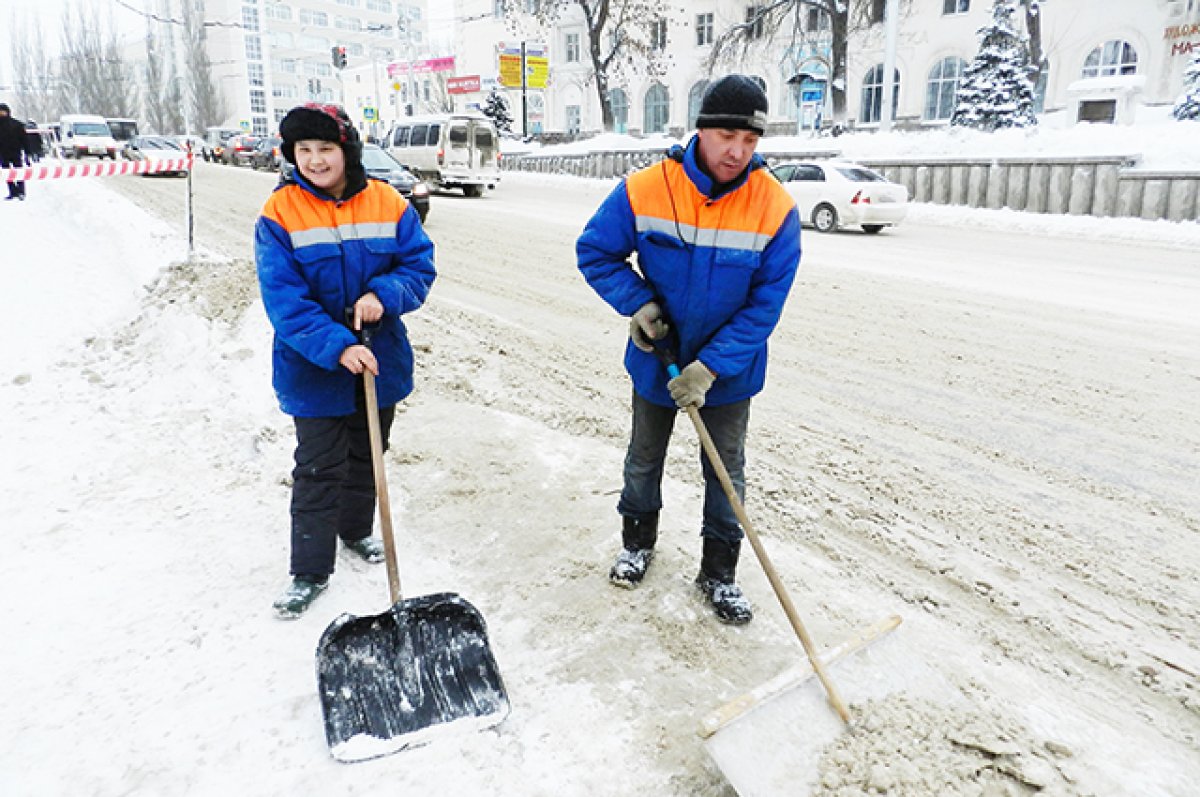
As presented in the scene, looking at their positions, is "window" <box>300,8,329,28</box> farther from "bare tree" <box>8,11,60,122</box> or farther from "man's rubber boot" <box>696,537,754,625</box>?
"man's rubber boot" <box>696,537,754,625</box>

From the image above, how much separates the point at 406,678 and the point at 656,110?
45.2 meters

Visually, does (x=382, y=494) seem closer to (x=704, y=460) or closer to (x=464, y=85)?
(x=704, y=460)

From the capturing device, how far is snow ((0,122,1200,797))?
7.29ft

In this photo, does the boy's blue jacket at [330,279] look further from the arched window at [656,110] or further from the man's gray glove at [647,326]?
the arched window at [656,110]

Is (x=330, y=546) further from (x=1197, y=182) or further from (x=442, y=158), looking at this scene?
(x=442, y=158)

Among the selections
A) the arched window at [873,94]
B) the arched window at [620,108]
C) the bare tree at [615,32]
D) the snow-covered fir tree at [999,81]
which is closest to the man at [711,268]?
the snow-covered fir tree at [999,81]

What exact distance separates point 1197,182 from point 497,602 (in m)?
16.7

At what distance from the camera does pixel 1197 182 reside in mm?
14320

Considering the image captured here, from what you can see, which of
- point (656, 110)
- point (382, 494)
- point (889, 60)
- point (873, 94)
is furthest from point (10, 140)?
point (656, 110)

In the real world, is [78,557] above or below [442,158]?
below

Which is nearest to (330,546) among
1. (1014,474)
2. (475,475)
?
(475,475)

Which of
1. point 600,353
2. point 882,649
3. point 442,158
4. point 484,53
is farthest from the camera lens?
point 484,53

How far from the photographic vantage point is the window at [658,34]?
41.6 meters

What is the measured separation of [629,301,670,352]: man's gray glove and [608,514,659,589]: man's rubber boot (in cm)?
79
